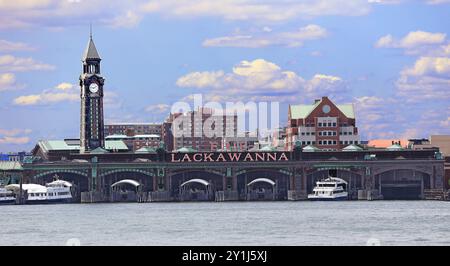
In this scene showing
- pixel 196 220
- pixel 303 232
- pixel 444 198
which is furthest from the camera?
pixel 444 198

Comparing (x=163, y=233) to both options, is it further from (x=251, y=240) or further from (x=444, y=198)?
(x=444, y=198)

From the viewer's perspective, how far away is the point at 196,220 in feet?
385

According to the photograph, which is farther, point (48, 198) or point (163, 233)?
point (48, 198)

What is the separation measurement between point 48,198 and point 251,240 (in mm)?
125419

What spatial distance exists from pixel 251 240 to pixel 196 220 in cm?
3944
